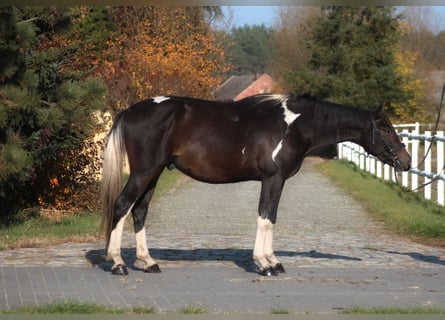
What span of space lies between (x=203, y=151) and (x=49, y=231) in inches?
175

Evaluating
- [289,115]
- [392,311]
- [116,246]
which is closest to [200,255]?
[116,246]

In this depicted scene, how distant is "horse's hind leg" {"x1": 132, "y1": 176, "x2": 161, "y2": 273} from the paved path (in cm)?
15

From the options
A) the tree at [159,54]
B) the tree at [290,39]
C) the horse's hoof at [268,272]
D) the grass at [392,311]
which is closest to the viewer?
the grass at [392,311]

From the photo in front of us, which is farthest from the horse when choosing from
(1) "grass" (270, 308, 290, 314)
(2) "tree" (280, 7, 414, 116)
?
(2) "tree" (280, 7, 414, 116)

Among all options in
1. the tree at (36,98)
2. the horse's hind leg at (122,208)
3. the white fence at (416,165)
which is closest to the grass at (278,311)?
the horse's hind leg at (122,208)

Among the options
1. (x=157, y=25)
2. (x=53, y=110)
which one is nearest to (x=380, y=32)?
(x=157, y=25)

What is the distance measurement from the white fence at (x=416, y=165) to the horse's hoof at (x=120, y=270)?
3753 mm

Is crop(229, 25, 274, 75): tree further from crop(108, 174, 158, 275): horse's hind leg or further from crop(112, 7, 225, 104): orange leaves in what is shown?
crop(108, 174, 158, 275): horse's hind leg

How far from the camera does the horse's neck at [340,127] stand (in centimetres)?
1085

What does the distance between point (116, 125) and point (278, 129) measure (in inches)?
75.9

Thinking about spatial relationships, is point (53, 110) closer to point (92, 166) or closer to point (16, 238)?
point (16, 238)

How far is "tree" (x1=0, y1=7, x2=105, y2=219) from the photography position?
1270cm

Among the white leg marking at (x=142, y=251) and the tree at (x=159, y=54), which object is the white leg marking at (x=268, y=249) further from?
the tree at (x=159, y=54)

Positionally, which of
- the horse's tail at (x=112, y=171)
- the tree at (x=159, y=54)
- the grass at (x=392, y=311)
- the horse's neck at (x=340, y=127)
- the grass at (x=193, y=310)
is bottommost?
the grass at (x=392, y=311)
